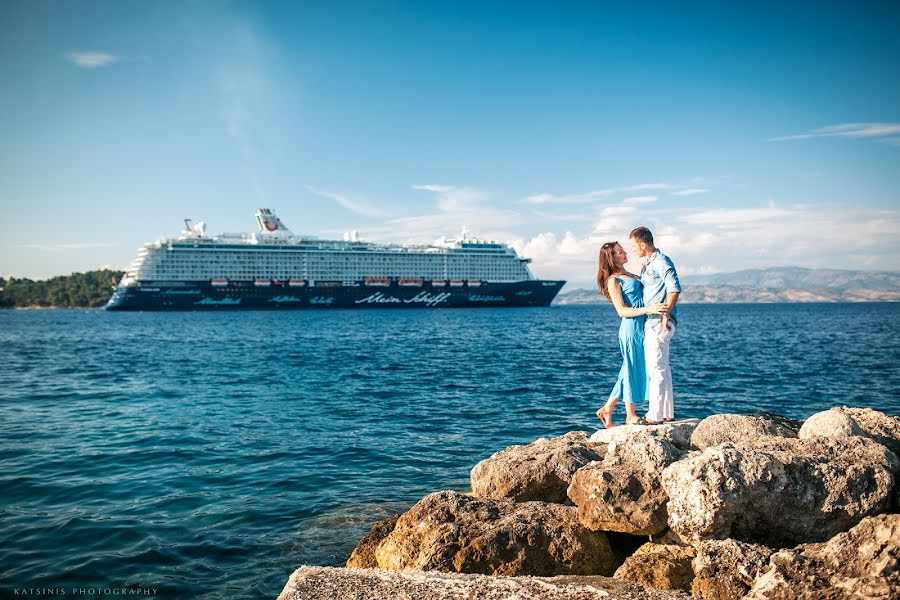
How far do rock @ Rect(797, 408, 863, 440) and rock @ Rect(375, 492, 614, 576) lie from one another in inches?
70.9

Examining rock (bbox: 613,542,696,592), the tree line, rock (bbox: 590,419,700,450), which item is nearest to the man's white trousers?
rock (bbox: 590,419,700,450)

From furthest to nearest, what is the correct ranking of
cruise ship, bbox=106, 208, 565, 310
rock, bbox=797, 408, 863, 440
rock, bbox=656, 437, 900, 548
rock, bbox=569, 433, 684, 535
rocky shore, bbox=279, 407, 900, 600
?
1. cruise ship, bbox=106, 208, 565, 310
2. rock, bbox=797, 408, 863, 440
3. rock, bbox=569, 433, 684, 535
4. rock, bbox=656, 437, 900, 548
5. rocky shore, bbox=279, 407, 900, 600

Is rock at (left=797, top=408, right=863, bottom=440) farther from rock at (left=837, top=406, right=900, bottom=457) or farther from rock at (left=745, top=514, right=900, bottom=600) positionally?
rock at (left=745, top=514, right=900, bottom=600)

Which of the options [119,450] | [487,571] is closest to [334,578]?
[487,571]

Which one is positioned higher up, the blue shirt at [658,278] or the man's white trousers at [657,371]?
the blue shirt at [658,278]

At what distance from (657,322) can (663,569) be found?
8.11 feet

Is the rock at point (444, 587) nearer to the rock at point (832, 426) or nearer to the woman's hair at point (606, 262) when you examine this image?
the rock at point (832, 426)

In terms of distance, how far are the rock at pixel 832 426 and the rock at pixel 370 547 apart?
3.27 metres

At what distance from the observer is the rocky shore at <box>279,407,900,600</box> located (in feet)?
10.3

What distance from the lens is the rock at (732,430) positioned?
4.94 m

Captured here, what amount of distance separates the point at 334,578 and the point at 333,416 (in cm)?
883

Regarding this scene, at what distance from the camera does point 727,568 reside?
3.32 m

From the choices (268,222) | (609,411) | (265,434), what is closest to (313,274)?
(268,222)

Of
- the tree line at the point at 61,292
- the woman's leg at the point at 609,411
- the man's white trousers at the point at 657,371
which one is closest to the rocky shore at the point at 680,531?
the man's white trousers at the point at 657,371
